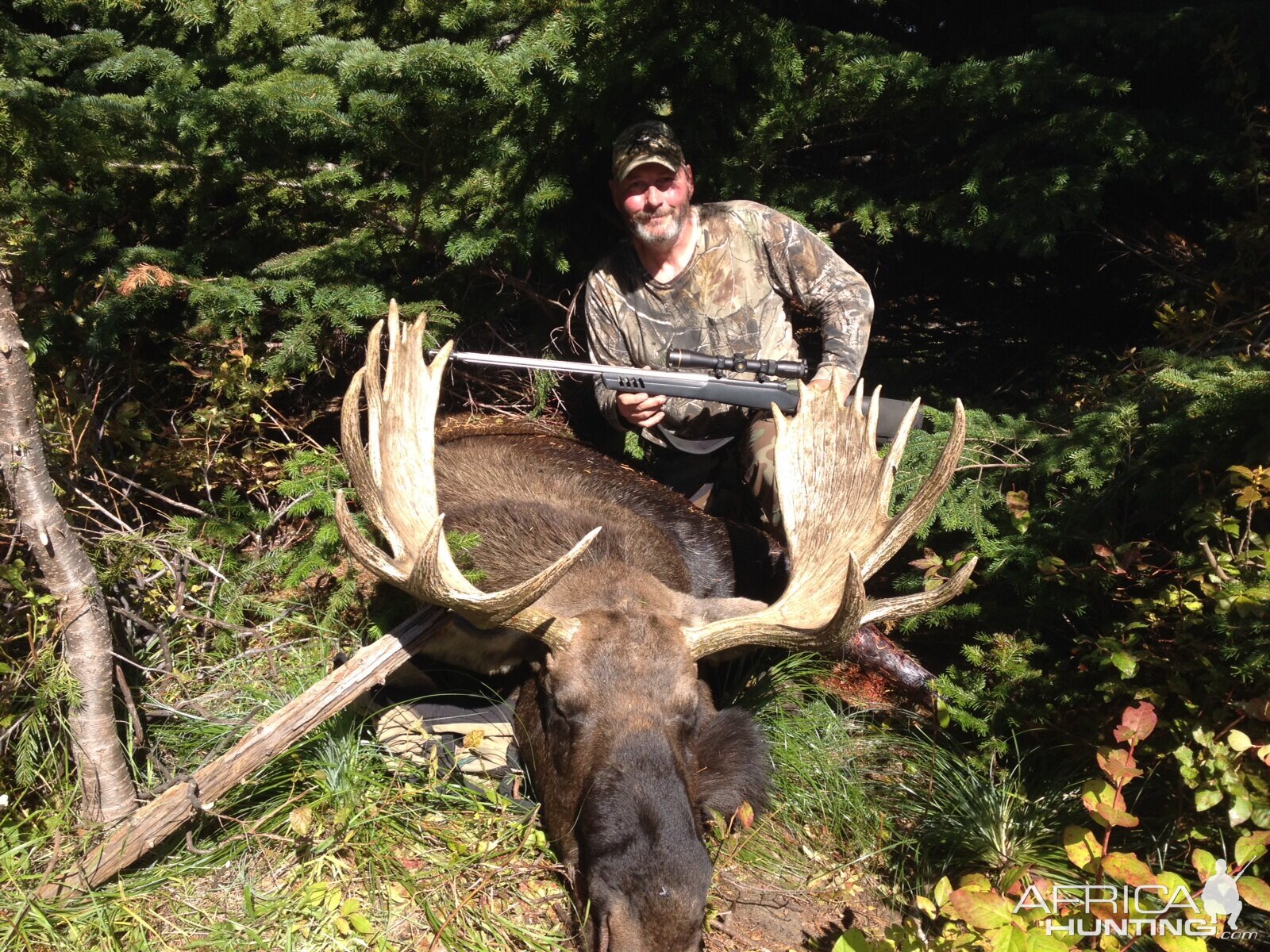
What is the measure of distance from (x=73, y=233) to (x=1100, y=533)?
4.80 m

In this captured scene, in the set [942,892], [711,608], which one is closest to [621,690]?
[711,608]

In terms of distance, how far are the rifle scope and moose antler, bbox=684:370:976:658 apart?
69 cm

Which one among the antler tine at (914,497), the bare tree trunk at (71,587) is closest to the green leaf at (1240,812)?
the antler tine at (914,497)

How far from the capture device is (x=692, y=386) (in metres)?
4.65

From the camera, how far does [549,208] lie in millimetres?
4910

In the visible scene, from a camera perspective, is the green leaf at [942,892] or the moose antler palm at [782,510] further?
the moose antler palm at [782,510]

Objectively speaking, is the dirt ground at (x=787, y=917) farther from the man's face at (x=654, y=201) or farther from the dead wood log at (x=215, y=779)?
the man's face at (x=654, y=201)

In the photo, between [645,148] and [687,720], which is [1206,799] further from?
[645,148]

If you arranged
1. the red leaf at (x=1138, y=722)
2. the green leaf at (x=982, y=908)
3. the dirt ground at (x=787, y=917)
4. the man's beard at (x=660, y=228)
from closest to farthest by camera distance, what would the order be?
the green leaf at (x=982, y=908)
the red leaf at (x=1138, y=722)
the dirt ground at (x=787, y=917)
the man's beard at (x=660, y=228)

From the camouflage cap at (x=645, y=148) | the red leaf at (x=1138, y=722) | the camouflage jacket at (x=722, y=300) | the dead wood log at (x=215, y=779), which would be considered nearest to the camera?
the red leaf at (x=1138, y=722)

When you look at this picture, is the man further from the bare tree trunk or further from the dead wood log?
the bare tree trunk

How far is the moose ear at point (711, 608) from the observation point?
3.61m

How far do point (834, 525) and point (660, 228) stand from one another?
200 cm

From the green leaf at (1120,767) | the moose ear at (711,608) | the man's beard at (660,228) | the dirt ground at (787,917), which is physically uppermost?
the man's beard at (660,228)
